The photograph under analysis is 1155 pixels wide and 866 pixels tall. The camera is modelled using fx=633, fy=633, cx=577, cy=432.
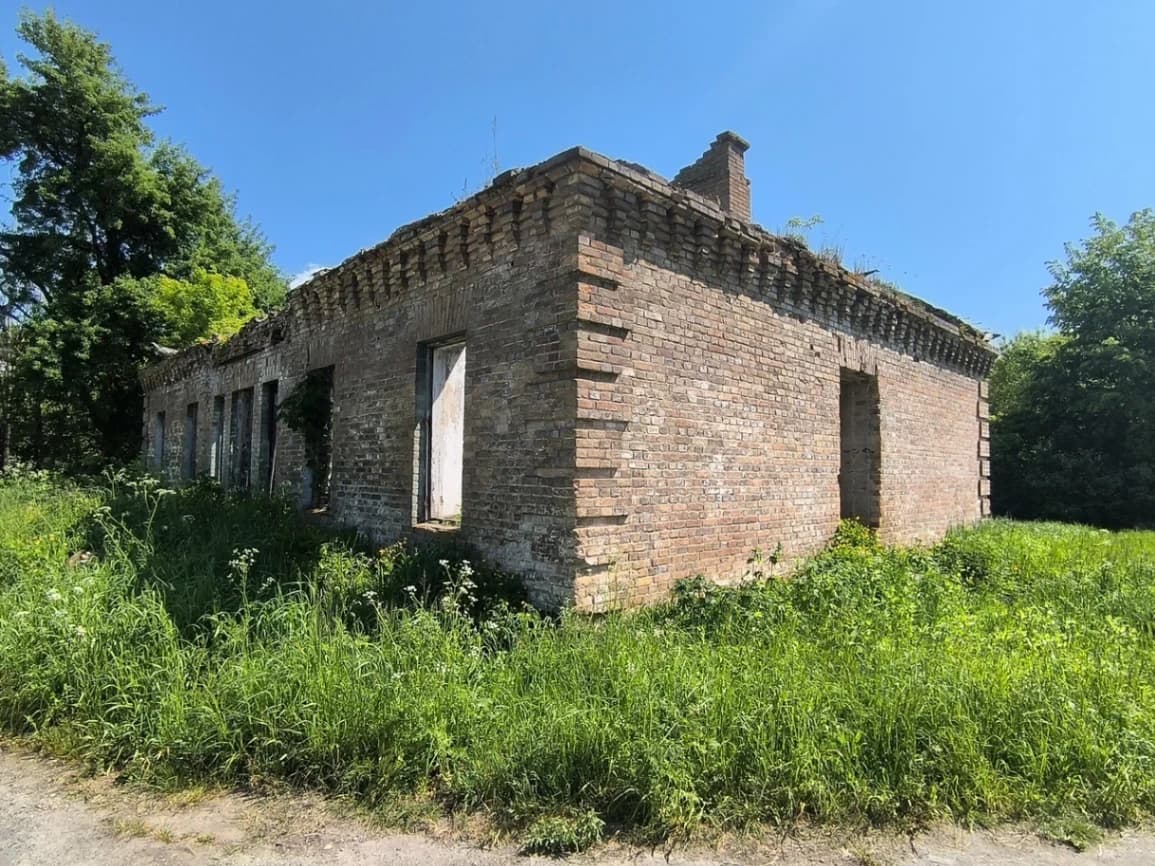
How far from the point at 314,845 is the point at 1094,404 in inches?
874

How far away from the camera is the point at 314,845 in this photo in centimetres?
315

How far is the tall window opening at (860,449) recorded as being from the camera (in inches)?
379

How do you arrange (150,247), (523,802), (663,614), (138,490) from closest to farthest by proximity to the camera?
(523,802)
(663,614)
(138,490)
(150,247)

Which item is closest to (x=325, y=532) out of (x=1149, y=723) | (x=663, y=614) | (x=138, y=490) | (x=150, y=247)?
(x=138, y=490)

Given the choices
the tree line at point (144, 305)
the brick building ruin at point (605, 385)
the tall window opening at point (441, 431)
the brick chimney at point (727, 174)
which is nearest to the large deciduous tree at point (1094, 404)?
the tree line at point (144, 305)

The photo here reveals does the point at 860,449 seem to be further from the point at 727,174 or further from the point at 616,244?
the point at 616,244

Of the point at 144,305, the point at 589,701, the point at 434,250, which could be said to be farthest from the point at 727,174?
the point at 144,305

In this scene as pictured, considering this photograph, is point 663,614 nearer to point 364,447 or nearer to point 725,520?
point 725,520

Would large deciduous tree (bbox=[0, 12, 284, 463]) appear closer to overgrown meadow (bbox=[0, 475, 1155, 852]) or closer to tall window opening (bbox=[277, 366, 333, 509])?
tall window opening (bbox=[277, 366, 333, 509])

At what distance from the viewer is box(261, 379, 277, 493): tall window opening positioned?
11016 millimetres

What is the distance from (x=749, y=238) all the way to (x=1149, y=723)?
526cm

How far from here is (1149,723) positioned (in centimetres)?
379

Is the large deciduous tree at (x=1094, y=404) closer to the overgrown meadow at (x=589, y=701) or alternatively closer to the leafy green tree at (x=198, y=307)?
the overgrown meadow at (x=589, y=701)

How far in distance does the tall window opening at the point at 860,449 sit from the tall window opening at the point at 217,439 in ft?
38.8
